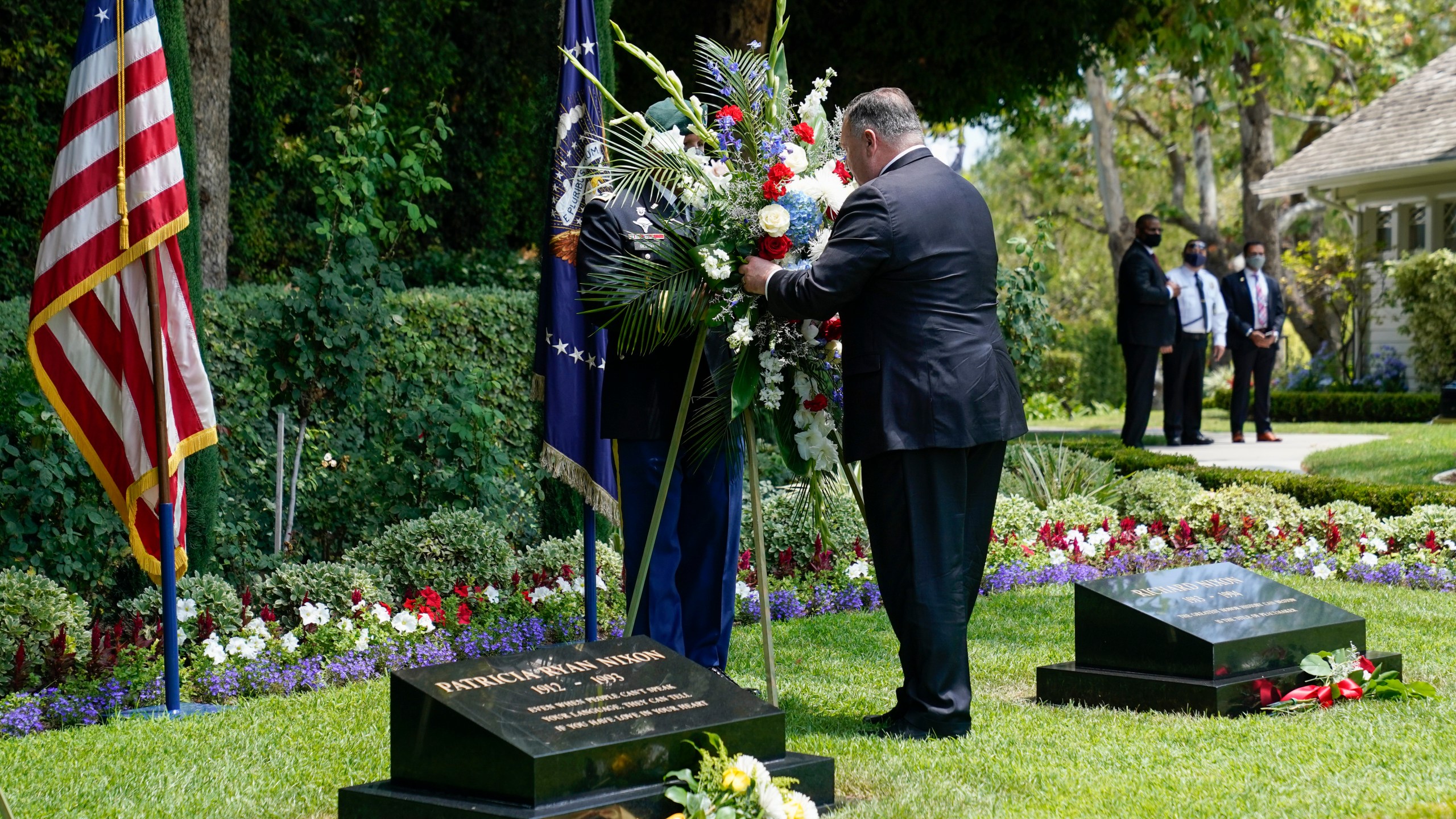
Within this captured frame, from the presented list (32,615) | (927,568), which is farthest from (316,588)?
(927,568)

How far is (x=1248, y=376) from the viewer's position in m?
14.6

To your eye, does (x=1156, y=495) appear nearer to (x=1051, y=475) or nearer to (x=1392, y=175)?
(x=1051, y=475)

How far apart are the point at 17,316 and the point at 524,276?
5594 millimetres

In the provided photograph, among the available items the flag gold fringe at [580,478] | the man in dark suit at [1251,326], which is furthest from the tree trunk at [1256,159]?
the flag gold fringe at [580,478]

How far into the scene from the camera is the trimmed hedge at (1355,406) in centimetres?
1759

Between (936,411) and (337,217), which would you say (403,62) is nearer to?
(337,217)

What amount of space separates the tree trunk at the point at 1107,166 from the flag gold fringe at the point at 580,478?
800 inches

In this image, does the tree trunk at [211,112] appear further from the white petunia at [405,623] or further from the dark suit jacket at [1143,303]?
the dark suit jacket at [1143,303]

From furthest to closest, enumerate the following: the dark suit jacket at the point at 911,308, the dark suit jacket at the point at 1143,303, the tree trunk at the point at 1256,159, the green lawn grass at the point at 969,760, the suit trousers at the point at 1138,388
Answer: the tree trunk at the point at 1256,159 < the dark suit jacket at the point at 1143,303 < the suit trousers at the point at 1138,388 < the dark suit jacket at the point at 911,308 < the green lawn grass at the point at 969,760

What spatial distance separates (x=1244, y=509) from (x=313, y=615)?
229 inches

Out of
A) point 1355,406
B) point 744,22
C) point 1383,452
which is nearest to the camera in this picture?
point 744,22

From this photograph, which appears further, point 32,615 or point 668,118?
point 32,615

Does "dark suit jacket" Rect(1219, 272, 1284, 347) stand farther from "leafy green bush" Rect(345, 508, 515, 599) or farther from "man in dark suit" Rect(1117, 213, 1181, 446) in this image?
"leafy green bush" Rect(345, 508, 515, 599)

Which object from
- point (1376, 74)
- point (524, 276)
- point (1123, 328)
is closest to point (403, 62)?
point (524, 276)
